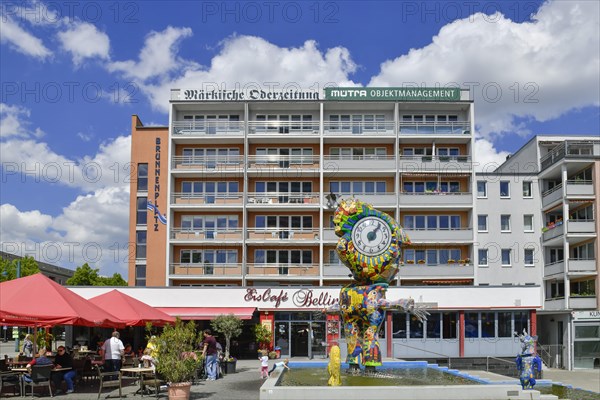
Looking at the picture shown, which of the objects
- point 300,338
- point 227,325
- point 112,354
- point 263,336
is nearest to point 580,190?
point 300,338

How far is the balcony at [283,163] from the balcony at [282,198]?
155 cm

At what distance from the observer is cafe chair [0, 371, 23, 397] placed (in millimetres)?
17975

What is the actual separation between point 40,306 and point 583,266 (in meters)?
35.4

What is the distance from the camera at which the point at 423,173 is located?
4644 cm

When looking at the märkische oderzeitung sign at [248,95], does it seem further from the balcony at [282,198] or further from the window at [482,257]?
the window at [482,257]

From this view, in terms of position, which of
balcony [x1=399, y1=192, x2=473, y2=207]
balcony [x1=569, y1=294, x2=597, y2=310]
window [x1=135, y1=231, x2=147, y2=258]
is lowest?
balcony [x1=569, y1=294, x2=597, y2=310]

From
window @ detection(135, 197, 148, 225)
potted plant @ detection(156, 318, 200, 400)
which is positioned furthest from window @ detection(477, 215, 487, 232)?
potted plant @ detection(156, 318, 200, 400)

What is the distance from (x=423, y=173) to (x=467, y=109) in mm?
5857

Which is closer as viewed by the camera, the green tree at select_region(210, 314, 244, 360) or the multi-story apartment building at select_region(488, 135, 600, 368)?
the green tree at select_region(210, 314, 244, 360)

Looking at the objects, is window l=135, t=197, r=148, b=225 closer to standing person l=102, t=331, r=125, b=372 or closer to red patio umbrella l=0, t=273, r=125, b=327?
standing person l=102, t=331, r=125, b=372

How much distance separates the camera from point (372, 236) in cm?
2100

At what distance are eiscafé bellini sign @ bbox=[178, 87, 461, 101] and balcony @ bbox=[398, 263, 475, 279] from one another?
1167 cm

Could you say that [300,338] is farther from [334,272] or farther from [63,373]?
[63,373]

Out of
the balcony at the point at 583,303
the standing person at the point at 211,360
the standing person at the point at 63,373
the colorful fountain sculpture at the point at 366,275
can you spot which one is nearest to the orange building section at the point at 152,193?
the standing person at the point at 211,360
